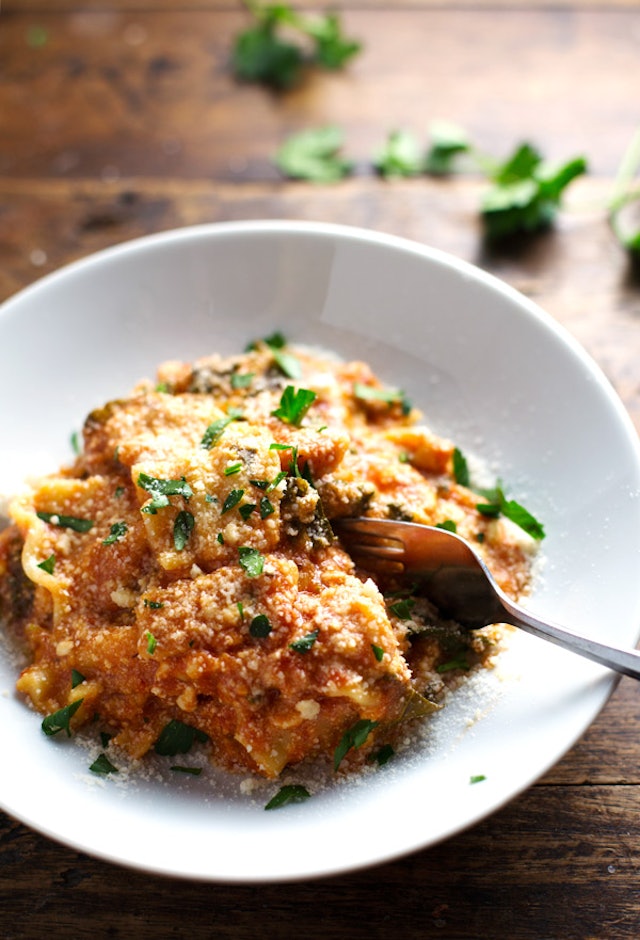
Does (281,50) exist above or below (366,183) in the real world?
above

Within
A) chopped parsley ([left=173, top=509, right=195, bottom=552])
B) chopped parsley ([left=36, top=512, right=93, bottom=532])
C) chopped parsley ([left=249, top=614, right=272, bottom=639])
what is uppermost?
chopped parsley ([left=173, top=509, right=195, bottom=552])

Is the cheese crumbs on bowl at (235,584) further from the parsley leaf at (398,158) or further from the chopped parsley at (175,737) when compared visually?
the parsley leaf at (398,158)

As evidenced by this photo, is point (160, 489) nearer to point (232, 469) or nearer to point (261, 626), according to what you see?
point (232, 469)

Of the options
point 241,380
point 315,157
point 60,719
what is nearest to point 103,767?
point 60,719

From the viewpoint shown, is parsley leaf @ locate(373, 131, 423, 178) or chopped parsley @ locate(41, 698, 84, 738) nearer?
chopped parsley @ locate(41, 698, 84, 738)

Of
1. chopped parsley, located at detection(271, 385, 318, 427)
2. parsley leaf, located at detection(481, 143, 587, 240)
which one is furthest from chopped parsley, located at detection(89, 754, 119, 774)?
parsley leaf, located at detection(481, 143, 587, 240)

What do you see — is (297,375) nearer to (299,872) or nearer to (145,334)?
(145,334)

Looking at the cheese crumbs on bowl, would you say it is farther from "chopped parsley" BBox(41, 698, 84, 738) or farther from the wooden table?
the wooden table
